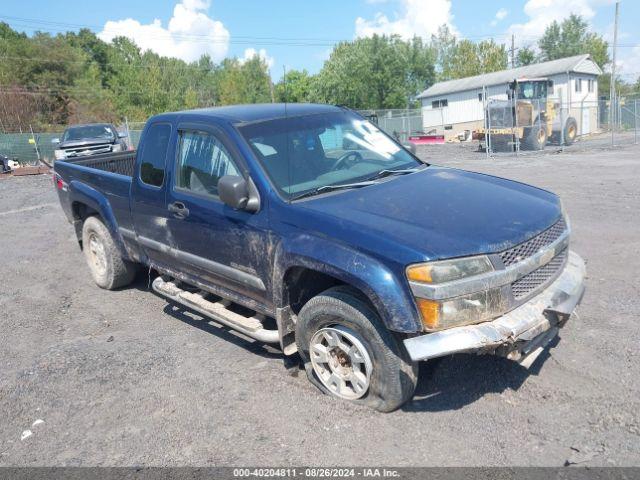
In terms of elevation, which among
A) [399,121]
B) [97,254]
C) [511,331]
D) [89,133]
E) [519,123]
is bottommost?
[511,331]

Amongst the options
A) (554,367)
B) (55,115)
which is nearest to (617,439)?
(554,367)

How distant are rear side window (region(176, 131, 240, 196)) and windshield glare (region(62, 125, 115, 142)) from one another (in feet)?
57.0

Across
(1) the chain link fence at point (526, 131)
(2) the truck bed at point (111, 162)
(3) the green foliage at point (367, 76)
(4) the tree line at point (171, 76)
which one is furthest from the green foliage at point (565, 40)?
(2) the truck bed at point (111, 162)

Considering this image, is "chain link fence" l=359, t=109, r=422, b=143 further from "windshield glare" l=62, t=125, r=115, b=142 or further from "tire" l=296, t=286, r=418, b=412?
"tire" l=296, t=286, r=418, b=412

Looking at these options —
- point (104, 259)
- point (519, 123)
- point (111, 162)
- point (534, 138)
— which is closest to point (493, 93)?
point (519, 123)

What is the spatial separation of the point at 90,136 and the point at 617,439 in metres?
20.7

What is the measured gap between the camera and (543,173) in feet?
46.3

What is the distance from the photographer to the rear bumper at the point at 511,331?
2990 mm

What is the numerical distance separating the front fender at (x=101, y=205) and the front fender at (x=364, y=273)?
9.53 ft

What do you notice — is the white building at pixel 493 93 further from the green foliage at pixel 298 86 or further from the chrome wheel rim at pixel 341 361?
the chrome wheel rim at pixel 341 361

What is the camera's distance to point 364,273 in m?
3.14

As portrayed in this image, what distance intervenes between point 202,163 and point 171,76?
220ft

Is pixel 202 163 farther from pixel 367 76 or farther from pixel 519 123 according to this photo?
pixel 367 76

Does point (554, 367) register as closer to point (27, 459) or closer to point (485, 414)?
point (485, 414)
